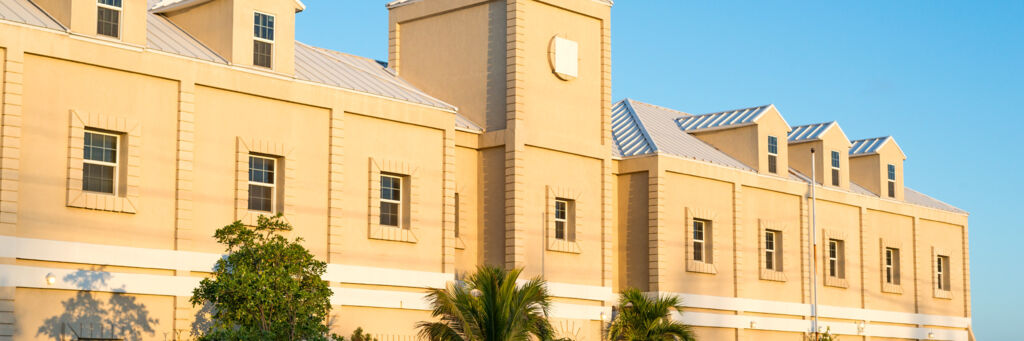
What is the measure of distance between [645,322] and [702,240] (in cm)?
759

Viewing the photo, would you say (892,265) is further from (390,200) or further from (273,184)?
(273,184)

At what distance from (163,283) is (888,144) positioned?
36.5 metres

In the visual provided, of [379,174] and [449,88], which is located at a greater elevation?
[449,88]

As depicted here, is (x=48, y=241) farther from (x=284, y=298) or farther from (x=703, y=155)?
(x=703, y=155)

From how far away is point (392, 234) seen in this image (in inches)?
1438

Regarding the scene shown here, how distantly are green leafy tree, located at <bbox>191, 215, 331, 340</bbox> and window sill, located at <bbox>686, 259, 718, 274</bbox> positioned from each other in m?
18.7

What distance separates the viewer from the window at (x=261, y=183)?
34.0 metres

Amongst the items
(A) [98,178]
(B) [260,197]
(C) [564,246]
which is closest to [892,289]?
(C) [564,246]

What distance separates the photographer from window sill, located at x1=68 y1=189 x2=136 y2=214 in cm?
2975

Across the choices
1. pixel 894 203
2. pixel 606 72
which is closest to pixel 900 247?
pixel 894 203

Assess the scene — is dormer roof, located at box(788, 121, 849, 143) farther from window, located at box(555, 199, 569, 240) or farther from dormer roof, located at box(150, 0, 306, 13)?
dormer roof, located at box(150, 0, 306, 13)

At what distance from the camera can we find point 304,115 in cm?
3491

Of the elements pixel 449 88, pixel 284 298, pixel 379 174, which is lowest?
pixel 284 298

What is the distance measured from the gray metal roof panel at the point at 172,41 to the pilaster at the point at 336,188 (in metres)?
3.47
